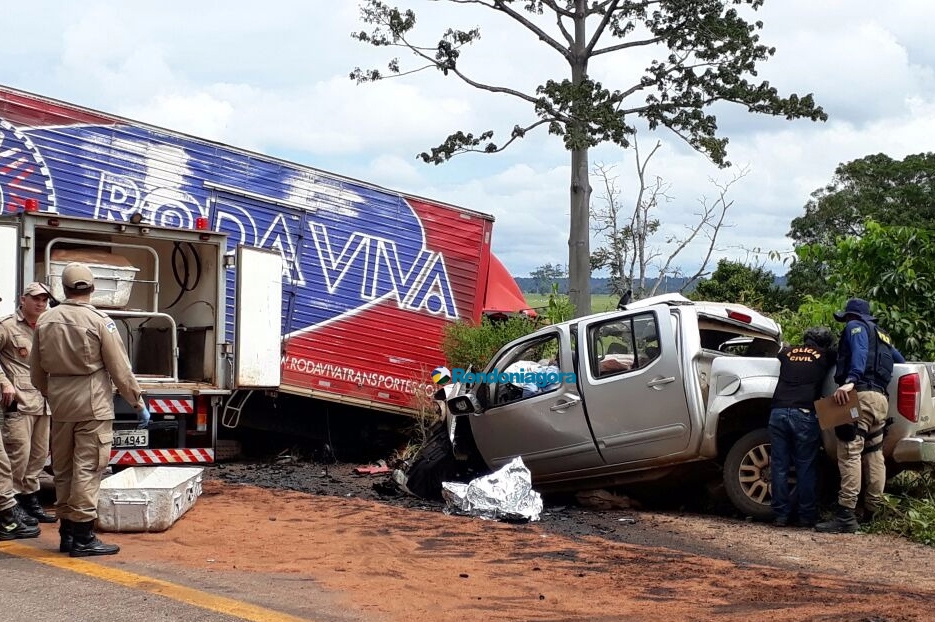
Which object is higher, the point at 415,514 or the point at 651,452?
the point at 651,452

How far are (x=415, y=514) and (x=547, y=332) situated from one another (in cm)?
203

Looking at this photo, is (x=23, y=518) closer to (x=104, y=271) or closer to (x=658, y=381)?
(x=104, y=271)

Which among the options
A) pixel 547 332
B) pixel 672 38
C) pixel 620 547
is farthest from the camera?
pixel 672 38

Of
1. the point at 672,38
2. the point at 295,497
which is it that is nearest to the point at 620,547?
the point at 295,497

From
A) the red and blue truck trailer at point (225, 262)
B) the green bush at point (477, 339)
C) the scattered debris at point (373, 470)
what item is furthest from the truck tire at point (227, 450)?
the green bush at point (477, 339)

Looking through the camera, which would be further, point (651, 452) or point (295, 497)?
point (295, 497)

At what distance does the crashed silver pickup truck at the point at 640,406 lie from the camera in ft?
27.3

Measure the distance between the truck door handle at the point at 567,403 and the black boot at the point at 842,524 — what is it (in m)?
2.15

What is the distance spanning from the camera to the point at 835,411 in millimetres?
7816

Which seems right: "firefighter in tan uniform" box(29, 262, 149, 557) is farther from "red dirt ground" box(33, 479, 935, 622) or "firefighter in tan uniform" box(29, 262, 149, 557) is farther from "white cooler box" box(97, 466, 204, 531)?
"white cooler box" box(97, 466, 204, 531)

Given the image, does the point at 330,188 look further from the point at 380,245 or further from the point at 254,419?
the point at 254,419

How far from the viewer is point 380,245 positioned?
13.1m

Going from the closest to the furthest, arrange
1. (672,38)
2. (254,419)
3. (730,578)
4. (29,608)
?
(29,608) → (730,578) → (254,419) → (672,38)

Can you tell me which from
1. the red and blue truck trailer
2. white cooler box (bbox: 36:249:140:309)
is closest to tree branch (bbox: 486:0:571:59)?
the red and blue truck trailer
